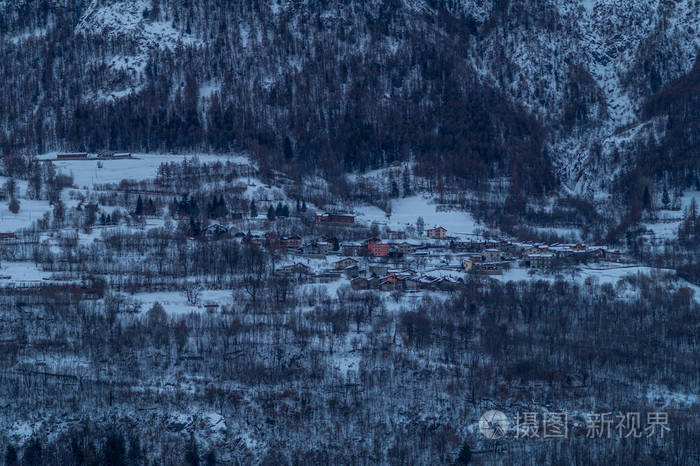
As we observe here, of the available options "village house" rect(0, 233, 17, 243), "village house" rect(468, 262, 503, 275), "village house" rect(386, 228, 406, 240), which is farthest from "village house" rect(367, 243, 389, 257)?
"village house" rect(0, 233, 17, 243)

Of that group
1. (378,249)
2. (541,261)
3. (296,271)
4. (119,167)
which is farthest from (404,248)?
(119,167)

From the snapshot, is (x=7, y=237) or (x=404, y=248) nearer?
(x=7, y=237)

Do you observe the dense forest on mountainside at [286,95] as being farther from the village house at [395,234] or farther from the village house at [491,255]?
the village house at [491,255]

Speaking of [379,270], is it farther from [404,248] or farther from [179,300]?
[179,300]

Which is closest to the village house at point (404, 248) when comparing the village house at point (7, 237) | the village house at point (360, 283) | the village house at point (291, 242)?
the village house at point (291, 242)

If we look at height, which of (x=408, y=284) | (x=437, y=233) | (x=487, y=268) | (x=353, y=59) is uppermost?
(x=353, y=59)

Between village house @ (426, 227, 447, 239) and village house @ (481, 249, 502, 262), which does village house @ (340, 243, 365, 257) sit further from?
village house @ (481, 249, 502, 262)
